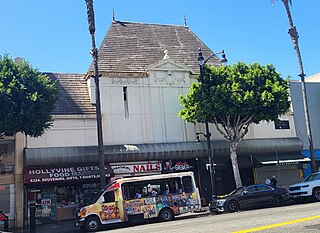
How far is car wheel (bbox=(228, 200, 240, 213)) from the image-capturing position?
18531 millimetres

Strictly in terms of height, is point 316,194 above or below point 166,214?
above

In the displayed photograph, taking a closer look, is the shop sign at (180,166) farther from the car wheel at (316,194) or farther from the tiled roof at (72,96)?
the car wheel at (316,194)

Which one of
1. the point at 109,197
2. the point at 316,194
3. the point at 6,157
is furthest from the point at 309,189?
the point at 6,157

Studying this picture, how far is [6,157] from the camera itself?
69.9 ft

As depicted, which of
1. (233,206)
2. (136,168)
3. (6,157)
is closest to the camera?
(233,206)

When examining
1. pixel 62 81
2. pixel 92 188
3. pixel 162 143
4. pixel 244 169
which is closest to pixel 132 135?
pixel 162 143

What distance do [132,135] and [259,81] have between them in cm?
853

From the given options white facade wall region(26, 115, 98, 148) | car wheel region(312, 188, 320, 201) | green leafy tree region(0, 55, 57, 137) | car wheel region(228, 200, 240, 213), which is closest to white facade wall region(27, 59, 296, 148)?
white facade wall region(26, 115, 98, 148)

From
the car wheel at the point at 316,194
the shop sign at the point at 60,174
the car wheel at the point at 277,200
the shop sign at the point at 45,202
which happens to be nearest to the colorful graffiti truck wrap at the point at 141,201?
the car wheel at the point at 277,200

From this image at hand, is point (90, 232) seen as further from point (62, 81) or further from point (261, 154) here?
point (261, 154)

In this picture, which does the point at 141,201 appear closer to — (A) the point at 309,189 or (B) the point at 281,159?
(A) the point at 309,189

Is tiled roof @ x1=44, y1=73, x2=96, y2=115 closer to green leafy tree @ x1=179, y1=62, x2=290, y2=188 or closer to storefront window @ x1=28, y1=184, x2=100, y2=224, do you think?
storefront window @ x1=28, y1=184, x2=100, y2=224

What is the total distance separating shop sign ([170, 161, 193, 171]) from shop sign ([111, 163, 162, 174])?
3.16 feet

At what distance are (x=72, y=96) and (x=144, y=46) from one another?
22.9ft
